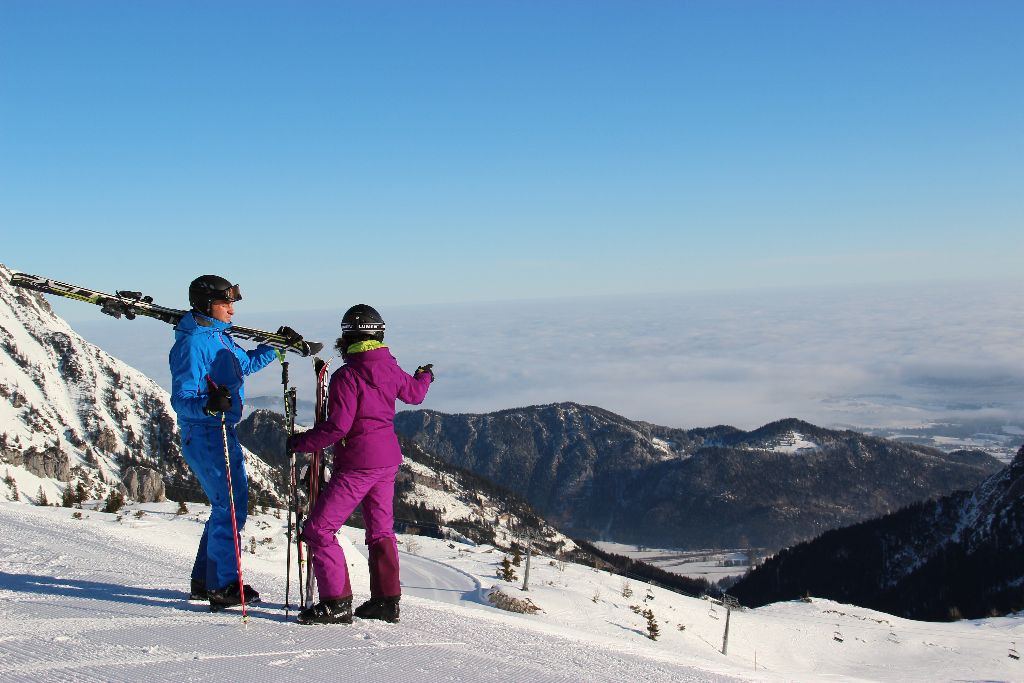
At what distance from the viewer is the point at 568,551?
15138cm

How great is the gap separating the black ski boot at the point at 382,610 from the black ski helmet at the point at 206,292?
9.98ft

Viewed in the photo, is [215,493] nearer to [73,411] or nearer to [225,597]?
[225,597]

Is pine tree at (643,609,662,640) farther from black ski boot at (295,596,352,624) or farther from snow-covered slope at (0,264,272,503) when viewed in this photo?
snow-covered slope at (0,264,272,503)

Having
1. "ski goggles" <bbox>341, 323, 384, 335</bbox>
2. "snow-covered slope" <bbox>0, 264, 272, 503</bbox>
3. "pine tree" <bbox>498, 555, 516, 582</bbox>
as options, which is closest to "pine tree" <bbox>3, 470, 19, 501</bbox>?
"snow-covered slope" <bbox>0, 264, 272, 503</bbox>

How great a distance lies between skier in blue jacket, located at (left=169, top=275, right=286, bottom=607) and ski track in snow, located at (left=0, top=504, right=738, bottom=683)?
1.20ft

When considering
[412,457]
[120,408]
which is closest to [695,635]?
[120,408]

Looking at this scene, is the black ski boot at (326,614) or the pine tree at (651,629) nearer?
the black ski boot at (326,614)

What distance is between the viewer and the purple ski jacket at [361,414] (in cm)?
624

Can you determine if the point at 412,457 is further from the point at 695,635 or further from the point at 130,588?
the point at 130,588

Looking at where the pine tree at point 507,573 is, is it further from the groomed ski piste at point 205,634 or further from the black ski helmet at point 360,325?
the black ski helmet at point 360,325

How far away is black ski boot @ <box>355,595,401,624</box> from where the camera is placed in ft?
22.0

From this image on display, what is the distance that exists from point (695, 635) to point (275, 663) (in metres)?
22.0

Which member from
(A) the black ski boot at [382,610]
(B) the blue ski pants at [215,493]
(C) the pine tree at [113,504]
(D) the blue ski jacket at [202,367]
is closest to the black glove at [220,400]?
(D) the blue ski jacket at [202,367]

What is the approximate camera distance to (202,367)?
22.2 ft
